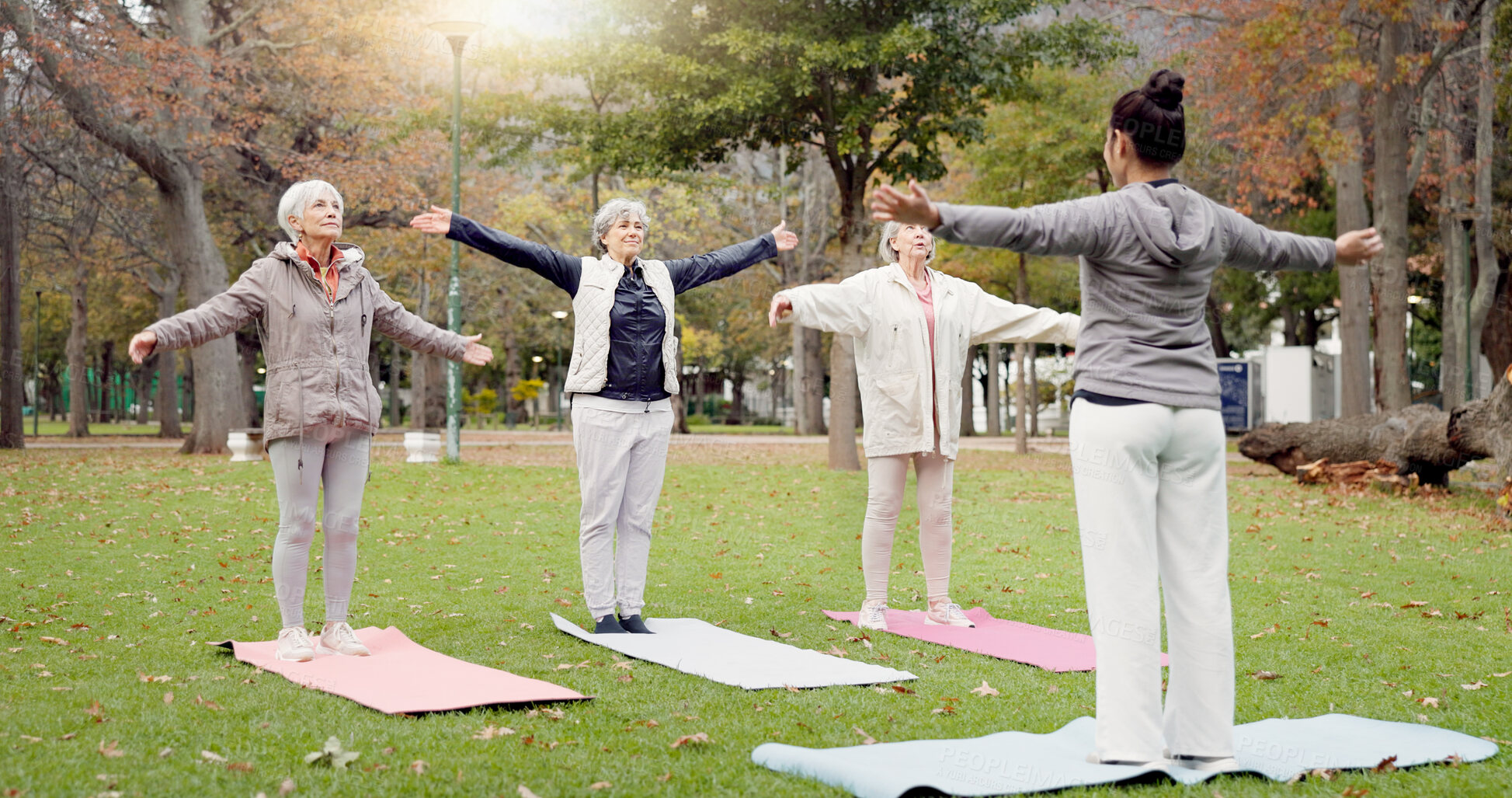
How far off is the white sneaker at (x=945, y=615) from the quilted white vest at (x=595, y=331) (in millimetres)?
1853

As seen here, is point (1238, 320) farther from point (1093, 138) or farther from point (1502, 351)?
point (1093, 138)

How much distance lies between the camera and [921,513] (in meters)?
6.88

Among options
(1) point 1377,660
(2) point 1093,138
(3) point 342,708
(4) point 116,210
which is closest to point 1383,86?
(2) point 1093,138

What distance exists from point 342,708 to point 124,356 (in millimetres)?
55889

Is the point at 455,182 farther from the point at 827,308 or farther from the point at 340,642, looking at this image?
the point at 340,642

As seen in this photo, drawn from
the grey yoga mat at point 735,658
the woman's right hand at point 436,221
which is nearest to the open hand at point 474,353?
the woman's right hand at point 436,221

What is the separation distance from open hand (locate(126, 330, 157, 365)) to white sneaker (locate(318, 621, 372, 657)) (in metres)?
1.47

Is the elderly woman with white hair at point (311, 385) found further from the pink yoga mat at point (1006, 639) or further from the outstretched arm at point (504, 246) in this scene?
the pink yoga mat at point (1006, 639)

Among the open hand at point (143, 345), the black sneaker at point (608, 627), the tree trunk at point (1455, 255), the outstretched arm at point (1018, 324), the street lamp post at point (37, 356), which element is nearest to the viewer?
the open hand at point (143, 345)

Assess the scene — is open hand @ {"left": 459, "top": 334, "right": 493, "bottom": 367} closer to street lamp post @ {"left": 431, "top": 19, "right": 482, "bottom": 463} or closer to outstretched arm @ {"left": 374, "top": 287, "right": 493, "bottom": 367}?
outstretched arm @ {"left": 374, "top": 287, "right": 493, "bottom": 367}

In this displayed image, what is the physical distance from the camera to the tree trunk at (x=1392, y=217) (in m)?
17.0

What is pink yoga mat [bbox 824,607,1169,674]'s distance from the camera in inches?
224

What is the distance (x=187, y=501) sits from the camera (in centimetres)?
1323

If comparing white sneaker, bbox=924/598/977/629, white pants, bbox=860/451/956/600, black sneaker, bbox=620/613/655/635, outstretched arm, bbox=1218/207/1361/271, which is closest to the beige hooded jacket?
black sneaker, bbox=620/613/655/635
